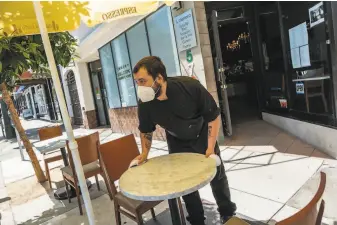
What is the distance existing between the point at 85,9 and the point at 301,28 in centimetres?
322

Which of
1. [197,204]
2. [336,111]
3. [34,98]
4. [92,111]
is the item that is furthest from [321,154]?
[34,98]

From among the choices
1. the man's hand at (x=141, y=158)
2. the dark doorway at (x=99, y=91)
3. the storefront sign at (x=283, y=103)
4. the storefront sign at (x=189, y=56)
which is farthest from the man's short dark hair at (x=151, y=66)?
the dark doorway at (x=99, y=91)

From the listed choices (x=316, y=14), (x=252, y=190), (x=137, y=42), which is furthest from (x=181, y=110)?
(x=137, y=42)

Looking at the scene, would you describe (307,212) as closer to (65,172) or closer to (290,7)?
(65,172)

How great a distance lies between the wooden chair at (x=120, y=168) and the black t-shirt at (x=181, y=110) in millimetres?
433

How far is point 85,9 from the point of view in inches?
105

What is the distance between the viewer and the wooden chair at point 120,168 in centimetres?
208

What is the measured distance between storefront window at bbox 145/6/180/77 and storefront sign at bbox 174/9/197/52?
0.29m

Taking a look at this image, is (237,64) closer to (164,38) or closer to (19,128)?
(164,38)

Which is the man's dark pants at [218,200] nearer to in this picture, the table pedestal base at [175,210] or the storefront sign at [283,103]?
the table pedestal base at [175,210]

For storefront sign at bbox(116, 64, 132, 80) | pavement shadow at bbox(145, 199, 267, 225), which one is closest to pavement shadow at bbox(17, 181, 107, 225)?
pavement shadow at bbox(145, 199, 267, 225)

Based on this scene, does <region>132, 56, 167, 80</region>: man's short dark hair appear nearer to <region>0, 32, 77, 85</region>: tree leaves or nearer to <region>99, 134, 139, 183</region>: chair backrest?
<region>99, 134, 139, 183</region>: chair backrest

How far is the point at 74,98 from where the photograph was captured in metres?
11.6

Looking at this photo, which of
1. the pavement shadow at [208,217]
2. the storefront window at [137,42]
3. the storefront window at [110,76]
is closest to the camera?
the pavement shadow at [208,217]
